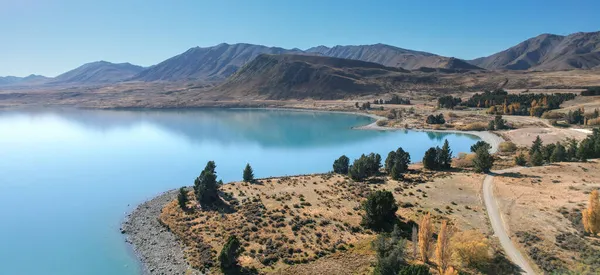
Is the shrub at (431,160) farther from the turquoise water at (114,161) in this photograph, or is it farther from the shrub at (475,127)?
the shrub at (475,127)

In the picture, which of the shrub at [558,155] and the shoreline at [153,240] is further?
the shrub at [558,155]

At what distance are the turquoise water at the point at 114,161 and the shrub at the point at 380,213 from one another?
22293 millimetres

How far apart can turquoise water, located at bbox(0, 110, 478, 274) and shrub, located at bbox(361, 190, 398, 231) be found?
2229 centimetres

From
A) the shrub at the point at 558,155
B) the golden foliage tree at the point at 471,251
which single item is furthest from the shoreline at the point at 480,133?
the golden foliage tree at the point at 471,251

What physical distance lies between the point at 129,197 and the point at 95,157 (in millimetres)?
38235

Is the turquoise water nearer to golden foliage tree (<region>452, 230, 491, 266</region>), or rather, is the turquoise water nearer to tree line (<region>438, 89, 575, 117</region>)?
golden foliage tree (<region>452, 230, 491, 266</region>)

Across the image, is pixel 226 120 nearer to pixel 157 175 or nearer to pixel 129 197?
pixel 157 175

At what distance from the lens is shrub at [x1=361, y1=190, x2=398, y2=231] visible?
3662 centimetres

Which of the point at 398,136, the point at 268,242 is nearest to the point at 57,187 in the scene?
the point at 268,242

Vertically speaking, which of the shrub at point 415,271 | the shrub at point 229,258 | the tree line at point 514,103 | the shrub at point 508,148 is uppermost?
the tree line at point 514,103

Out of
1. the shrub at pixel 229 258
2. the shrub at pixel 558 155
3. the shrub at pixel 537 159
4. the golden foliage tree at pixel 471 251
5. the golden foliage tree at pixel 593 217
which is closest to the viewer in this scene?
the golden foliage tree at pixel 471 251

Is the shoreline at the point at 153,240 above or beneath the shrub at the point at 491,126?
beneath

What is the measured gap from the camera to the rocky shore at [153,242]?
32750 mm

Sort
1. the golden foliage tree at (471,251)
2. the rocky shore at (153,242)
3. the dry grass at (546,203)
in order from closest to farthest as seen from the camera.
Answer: the golden foliage tree at (471,251) → the dry grass at (546,203) → the rocky shore at (153,242)
